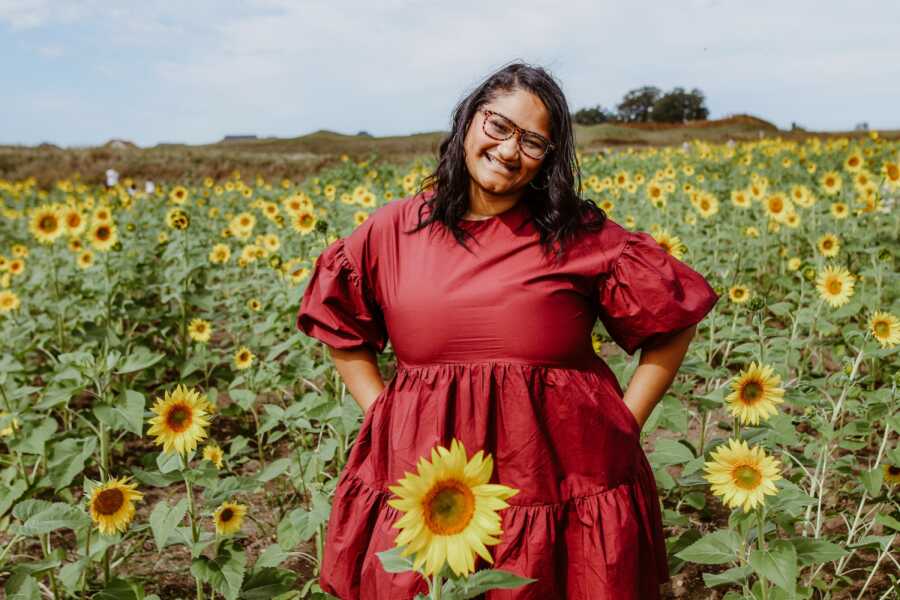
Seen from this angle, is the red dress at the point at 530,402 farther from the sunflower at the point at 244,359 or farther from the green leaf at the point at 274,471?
the sunflower at the point at 244,359

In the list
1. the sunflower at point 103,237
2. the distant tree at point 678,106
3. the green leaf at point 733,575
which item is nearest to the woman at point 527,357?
the green leaf at point 733,575

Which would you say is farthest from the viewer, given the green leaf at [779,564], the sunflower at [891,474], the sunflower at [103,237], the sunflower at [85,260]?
the sunflower at [85,260]

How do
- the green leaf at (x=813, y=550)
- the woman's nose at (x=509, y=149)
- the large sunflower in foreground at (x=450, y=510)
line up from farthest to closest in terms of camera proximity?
the woman's nose at (x=509, y=149), the green leaf at (x=813, y=550), the large sunflower in foreground at (x=450, y=510)

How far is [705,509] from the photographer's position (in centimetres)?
277

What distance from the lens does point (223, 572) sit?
1828 millimetres

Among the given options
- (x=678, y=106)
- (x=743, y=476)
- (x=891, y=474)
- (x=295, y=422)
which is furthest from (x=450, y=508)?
(x=678, y=106)

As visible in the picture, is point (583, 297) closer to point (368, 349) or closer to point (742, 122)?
point (368, 349)

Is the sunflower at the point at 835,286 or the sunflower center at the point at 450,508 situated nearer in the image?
the sunflower center at the point at 450,508

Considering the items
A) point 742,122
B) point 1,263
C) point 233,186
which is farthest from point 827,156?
point 742,122

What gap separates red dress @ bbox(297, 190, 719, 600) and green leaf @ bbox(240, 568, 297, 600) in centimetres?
23

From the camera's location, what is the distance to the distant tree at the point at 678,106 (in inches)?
1655

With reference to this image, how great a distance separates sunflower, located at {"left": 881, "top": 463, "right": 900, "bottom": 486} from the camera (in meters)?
2.22

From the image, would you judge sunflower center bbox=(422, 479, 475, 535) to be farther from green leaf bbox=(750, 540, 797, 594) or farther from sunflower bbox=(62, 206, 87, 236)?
sunflower bbox=(62, 206, 87, 236)

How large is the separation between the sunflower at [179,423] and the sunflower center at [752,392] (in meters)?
1.35
